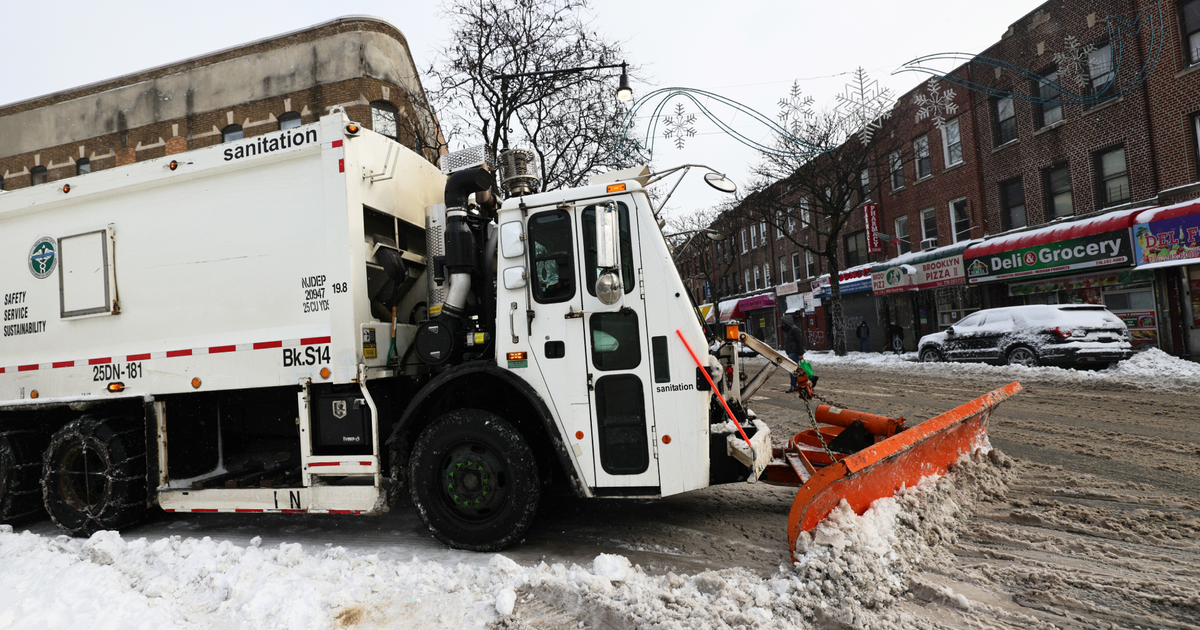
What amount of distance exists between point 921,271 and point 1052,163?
566cm

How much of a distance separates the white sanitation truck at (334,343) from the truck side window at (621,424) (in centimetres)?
1

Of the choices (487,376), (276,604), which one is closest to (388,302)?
(487,376)

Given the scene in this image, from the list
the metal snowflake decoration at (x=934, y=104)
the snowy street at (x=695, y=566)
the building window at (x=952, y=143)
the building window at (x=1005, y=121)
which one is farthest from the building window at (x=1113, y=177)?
the snowy street at (x=695, y=566)

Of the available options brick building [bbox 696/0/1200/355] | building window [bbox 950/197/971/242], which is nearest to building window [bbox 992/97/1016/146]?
brick building [bbox 696/0/1200/355]

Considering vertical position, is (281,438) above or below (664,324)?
below

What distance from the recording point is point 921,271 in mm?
23750

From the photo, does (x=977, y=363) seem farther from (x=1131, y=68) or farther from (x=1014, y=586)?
(x=1014, y=586)

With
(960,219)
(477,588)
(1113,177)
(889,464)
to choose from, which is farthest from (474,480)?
(960,219)

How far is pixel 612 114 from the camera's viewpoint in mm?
16156

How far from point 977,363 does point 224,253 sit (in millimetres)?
16536

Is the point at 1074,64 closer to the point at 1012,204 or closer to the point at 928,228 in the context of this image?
the point at 1012,204

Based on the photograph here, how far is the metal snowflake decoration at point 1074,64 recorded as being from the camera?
1762 centimetres

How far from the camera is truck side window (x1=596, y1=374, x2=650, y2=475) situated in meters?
4.16

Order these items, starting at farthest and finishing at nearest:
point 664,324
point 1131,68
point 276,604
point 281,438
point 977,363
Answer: point 1131,68 → point 977,363 → point 281,438 → point 664,324 → point 276,604
